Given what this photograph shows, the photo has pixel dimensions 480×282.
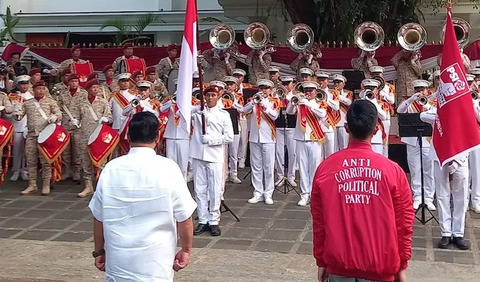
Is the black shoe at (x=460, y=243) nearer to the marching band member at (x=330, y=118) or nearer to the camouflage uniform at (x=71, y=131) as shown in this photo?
the marching band member at (x=330, y=118)

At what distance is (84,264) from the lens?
7172 mm

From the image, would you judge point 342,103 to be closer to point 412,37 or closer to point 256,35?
point 412,37

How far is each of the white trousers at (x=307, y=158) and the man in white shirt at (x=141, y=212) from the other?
20.7 feet

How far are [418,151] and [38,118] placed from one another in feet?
20.9

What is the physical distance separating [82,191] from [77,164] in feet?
2.63

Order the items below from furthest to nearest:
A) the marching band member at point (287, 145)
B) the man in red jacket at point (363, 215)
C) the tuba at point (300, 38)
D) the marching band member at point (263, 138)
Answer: the tuba at point (300, 38) → the marching band member at point (287, 145) → the marching band member at point (263, 138) → the man in red jacket at point (363, 215)

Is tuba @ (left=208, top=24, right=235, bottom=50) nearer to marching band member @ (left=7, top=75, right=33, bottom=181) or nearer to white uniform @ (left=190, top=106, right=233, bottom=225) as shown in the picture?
marching band member @ (left=7, top=75, right=33, bottom=181)

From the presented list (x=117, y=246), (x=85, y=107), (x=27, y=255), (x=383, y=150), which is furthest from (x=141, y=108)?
(x=117, y=246)

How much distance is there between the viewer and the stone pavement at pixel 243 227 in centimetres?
776

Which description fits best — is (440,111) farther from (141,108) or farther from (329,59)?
(329,59)

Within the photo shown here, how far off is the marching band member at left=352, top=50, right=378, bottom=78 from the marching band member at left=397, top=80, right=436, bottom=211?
3.36m

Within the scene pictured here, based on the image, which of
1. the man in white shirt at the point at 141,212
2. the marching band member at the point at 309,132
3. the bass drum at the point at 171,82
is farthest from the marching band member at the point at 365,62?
the man in white shirt at the point at 141,212

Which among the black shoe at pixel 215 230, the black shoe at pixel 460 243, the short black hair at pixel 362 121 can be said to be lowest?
the black shoe at pixel 460 243

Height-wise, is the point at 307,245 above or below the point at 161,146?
below
